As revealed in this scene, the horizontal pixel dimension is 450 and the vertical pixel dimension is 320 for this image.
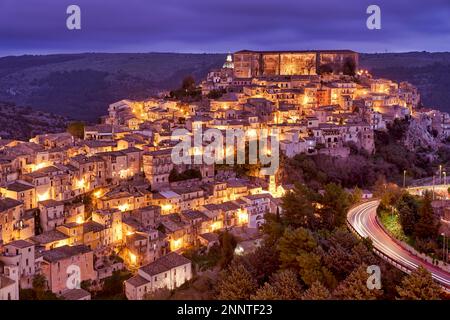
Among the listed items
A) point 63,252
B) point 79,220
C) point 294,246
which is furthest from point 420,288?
point 79,220

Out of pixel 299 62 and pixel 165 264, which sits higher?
pixel 299 62

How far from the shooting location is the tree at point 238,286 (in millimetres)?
16203

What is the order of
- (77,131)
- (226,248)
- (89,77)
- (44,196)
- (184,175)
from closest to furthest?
(226,248)
(44,196)
(184,175)
(77,131)
(89,77)

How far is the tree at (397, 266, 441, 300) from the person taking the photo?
532 inches

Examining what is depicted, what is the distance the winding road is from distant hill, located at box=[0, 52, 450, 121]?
149ft

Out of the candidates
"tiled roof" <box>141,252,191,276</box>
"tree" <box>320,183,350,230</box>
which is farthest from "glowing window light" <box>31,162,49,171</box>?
"tree" <box>320,183,350,230</box>

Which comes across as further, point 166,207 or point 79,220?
point 166,207

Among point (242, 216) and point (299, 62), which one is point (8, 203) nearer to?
point (242, 216)

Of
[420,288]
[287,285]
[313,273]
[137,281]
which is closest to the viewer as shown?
[420,288]

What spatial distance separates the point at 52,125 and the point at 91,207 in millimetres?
31672

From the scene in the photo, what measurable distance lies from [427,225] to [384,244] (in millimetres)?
1546

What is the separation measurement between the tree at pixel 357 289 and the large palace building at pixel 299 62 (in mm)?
41642

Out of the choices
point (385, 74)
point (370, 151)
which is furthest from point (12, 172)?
point (385, 74)

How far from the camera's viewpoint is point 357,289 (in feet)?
47.1
